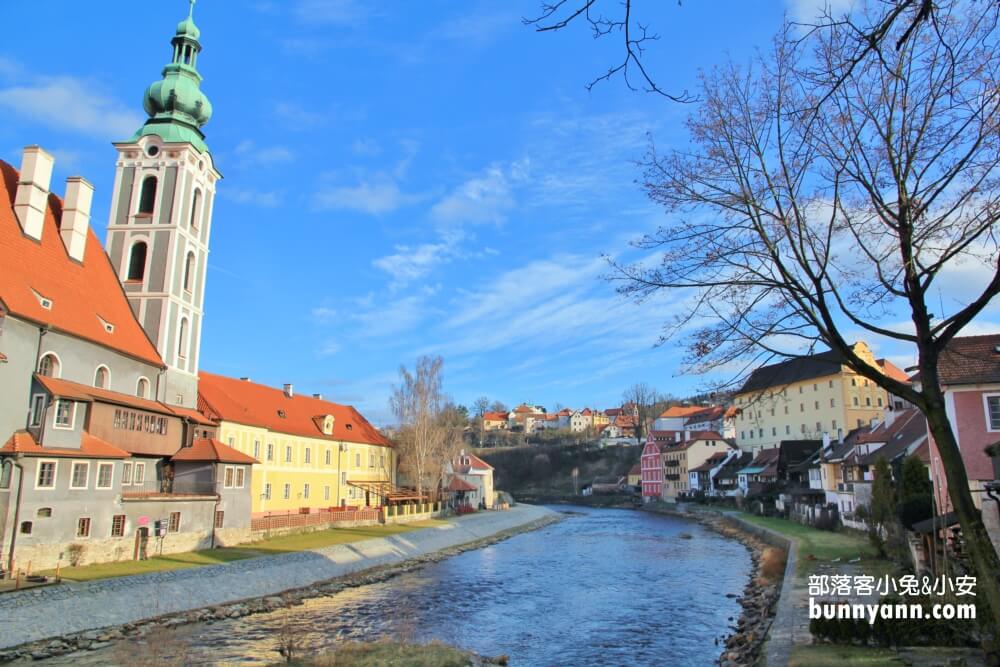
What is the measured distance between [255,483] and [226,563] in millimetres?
14401

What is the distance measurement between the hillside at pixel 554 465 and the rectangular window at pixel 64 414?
96858 millimetres

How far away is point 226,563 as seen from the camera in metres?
23.8

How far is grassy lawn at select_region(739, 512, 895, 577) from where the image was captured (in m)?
22.4

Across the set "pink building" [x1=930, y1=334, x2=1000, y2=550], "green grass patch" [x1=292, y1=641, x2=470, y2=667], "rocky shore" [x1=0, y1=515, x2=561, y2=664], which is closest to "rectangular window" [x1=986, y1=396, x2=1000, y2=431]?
"pink building" [x1=930, y1=334, x2=1000, y2=550]

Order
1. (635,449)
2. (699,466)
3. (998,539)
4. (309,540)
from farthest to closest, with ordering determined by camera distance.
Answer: (635,449), (699,466), (309,540), (998,539)

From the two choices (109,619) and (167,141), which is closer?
(109,619)

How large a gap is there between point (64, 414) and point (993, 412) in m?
29.1

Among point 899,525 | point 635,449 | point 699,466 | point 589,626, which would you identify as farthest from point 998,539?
point 635,449

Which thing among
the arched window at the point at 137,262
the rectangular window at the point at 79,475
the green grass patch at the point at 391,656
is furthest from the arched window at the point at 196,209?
the green grass patch at the point at 391,656

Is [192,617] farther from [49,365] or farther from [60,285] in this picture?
[60,285]

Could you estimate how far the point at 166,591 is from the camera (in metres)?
19.7

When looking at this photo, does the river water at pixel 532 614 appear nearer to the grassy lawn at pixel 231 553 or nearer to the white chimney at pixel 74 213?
the grassy lawn at pixel 231 553

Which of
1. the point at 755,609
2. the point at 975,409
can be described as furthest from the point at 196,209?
the point at 975,409

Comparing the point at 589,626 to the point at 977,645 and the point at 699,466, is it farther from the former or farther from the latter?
the point at 699,466
